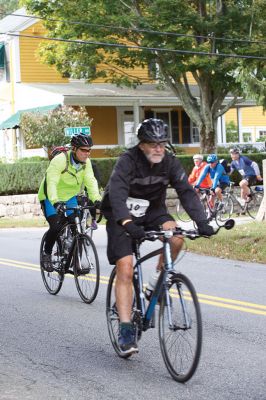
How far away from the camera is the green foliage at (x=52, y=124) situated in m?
32.2

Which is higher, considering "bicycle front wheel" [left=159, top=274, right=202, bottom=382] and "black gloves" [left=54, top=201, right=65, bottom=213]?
"black gloves" [left=54, top=201, right=65, bottom=213]

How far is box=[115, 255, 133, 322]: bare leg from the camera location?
6.38 metres

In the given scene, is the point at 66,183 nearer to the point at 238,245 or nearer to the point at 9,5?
the point at 238,245

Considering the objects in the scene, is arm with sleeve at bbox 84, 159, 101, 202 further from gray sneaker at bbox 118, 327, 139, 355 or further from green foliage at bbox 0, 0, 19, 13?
green foliage at bbox 0, 0, 19, 13

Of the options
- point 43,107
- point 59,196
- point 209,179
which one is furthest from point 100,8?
point 59,196

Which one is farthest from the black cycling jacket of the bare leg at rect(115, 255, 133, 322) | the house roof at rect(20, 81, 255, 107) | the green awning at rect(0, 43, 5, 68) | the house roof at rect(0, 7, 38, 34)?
the green awning at rect(0, 43, 5, 68)

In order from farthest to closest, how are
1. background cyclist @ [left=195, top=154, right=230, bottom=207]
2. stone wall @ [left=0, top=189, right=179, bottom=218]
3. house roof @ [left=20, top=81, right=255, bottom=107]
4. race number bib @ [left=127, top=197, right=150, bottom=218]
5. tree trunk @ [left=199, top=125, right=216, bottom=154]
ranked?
house roof @ [left=20, top=81, right=255, bottom=107]
tree trunk @ [left=199, top=125, right=216, bottom=154]
stone wall @ [left=0, top=189, right=179, bottom=218]
background cyclist @ [left=195, top=154, right=230, bottom=207]
race number bib @ [left=127, top=197, right=150, bottom=218]

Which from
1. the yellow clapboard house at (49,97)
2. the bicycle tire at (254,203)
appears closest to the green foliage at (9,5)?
the yellow clapboard house at (49,97)

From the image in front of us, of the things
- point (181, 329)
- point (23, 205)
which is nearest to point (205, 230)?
point (181, 329)

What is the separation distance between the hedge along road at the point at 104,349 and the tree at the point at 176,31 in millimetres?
18368

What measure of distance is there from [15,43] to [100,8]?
10.3m

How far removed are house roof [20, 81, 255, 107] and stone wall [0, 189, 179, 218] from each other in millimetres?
7223

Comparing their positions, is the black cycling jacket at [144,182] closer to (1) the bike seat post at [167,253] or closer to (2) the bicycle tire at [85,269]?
(1) the bike seat post at [167,253]

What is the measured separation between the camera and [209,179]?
2255 cm
